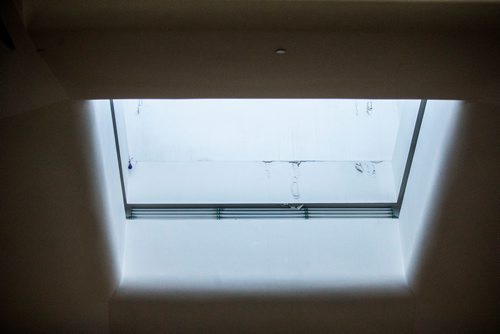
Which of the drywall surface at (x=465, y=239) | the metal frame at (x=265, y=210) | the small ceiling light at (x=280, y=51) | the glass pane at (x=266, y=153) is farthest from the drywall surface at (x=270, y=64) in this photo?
the metal frame at (x=265, y=210)

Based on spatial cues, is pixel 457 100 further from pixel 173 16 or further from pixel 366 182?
pixel 173 16

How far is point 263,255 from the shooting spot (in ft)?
11.6

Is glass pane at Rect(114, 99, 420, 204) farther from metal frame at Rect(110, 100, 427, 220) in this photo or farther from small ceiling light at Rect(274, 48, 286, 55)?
small ceiling light at Rect(274, 48, 286, 55)

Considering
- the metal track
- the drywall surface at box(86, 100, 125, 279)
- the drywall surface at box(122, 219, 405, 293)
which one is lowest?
the drywall surface at box(122, 219, 405, 293)

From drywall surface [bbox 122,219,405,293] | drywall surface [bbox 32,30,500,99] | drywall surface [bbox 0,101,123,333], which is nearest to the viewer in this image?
drywall surface [bbox 32,30,500,99]

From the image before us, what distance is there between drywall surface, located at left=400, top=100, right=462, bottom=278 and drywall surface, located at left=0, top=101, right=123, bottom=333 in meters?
1.88

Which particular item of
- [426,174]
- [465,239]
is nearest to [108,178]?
[426,174]

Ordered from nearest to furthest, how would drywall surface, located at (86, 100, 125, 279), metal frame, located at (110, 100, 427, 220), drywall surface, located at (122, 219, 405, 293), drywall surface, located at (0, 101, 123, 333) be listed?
drywall surface, located at (0, 101, 123, 333), drywall surface, located at (86, 100, 125, 279), drywall surface, located at (122, 219, 405, 293), metal frame, located at (110, 100, 427, 220)

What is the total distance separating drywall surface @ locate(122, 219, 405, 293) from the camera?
11.4 ft

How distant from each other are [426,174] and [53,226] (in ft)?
7.20

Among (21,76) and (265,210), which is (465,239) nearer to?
(265,210)

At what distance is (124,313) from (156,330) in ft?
0.81

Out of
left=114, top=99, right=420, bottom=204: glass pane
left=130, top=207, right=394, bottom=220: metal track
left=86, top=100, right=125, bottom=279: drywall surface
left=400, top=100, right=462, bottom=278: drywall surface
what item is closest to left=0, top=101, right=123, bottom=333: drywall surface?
left=86, top=100, right=125, bottom=279: drywall surface

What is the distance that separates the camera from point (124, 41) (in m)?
2.14
